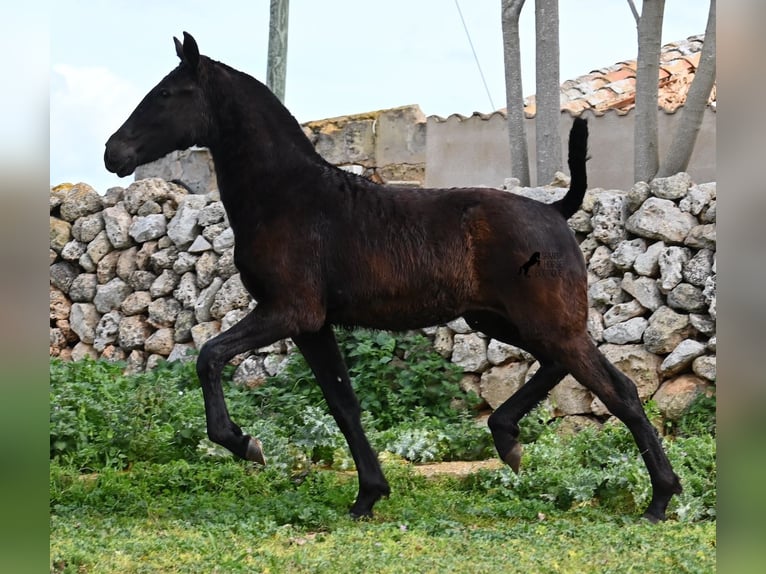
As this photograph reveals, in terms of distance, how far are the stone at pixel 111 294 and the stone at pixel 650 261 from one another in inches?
227

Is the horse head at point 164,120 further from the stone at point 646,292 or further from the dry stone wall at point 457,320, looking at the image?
the stone at point 646,292

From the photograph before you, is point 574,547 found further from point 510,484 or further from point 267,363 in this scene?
point 267,363

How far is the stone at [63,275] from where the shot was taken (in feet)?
38.0

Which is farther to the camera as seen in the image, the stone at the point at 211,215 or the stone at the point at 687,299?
the stone at the point at 211,215

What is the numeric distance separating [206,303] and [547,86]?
4173 millimetres

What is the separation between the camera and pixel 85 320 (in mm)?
11289

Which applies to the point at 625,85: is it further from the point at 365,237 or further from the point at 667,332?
the point at 365,237

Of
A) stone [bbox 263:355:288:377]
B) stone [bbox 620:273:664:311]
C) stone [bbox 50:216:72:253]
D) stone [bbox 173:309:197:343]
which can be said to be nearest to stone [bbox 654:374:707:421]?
stone [bbox 620:273:664:311]

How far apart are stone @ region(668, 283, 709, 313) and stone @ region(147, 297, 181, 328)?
5274mm

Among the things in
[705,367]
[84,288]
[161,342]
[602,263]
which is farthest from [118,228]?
[705,367]

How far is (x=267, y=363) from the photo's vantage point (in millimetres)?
9664

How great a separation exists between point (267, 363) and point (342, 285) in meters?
4.64

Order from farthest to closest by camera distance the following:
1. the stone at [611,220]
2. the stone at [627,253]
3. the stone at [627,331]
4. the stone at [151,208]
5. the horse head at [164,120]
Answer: the stone at [151,208]
the stone at [611,220]
the stone at [627,253]
the stone at [627,331]
the horse head at [164,120]

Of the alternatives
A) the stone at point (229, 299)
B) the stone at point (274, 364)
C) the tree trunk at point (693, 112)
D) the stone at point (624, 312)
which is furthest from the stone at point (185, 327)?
the tree trunk at point (693, 112)
